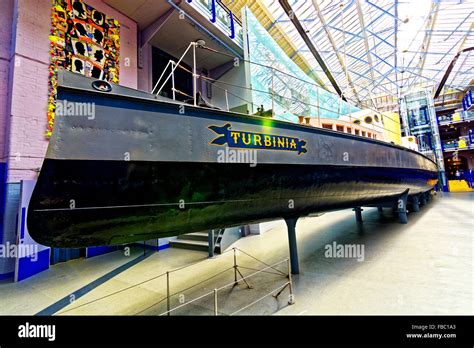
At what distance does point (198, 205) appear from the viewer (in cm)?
247

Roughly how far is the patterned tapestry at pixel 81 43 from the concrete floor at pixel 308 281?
3.78 meters

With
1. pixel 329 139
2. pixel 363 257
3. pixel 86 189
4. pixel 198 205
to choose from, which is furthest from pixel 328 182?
pixel 86 189

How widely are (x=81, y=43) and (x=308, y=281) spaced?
800 centimetres

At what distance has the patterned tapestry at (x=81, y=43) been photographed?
17.9 feet

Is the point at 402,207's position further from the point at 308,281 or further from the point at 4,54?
the point at 4,54

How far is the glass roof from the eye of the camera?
38.0 ft

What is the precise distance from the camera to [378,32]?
46.1ft

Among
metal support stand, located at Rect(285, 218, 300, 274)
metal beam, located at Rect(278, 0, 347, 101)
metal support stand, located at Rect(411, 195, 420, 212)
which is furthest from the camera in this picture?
metal beam, located at Rect(278, 0, 347, 101)

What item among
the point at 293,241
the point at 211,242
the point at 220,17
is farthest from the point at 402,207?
the point at 220,17

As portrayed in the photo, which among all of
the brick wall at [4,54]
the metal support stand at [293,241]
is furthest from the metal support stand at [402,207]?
the brick wall at [4,54]

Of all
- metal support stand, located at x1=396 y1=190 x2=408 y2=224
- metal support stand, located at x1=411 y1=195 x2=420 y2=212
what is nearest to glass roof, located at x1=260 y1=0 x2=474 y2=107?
metal support stand, located at x1=396 y1=190 x2=408 y2=224

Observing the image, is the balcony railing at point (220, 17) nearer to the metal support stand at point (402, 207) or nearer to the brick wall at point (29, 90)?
the brick wall at point (29, 90)

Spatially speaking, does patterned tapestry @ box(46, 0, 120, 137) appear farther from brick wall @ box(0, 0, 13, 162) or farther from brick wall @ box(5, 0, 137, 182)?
brick wall @ box(0, 0, 13, 162)

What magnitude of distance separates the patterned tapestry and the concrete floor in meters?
3.78
